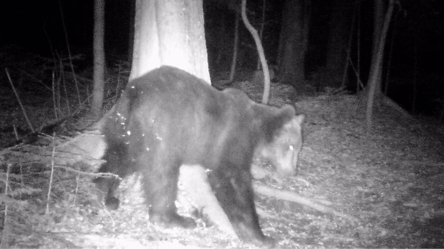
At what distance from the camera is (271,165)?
274 inches

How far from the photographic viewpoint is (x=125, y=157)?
217 inches

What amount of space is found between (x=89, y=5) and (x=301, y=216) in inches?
921

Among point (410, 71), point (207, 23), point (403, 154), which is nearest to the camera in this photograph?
point (403, 154)

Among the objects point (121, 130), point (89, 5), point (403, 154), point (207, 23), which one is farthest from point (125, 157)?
point (89, 5)

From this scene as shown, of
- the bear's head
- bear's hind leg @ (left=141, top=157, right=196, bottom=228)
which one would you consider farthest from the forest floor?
the bear's head

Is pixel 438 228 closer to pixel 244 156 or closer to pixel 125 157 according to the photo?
pixel 244 156

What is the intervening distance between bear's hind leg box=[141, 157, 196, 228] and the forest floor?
13cm

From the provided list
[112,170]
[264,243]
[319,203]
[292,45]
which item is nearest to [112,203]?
[112,170]

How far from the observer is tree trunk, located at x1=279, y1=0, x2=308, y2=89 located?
53.5 ft

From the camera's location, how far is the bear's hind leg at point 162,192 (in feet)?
17.4

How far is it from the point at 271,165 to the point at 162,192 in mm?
2318

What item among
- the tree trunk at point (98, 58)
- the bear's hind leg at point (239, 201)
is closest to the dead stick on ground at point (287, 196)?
the bear's hind leg at point (239, 201)

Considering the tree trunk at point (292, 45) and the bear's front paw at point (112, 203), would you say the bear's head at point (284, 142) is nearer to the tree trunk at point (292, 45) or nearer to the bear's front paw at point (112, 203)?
the bear's front paw at point (112, 203)

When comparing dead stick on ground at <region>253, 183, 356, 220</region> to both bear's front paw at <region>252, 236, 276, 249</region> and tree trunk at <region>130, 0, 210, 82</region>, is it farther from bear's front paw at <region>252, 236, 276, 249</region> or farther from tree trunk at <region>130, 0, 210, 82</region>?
tree trunk at <region>130, 0, 210, 82</region>
